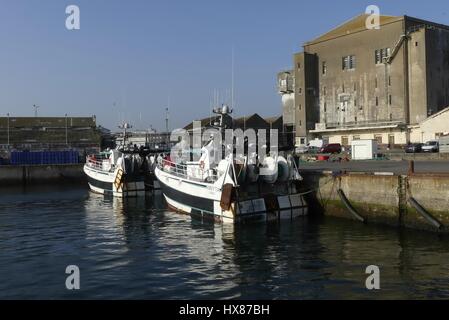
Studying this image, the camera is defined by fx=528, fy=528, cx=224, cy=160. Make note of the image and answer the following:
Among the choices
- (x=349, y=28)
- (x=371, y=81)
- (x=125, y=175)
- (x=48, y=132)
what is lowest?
(x=125, y=175)

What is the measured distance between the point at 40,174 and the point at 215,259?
4164 cm

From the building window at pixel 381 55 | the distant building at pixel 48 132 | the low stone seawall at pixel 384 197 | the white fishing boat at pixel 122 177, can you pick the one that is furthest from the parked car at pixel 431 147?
the distant building at pixel 48 132

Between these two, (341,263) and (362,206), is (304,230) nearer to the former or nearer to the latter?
(362,206)

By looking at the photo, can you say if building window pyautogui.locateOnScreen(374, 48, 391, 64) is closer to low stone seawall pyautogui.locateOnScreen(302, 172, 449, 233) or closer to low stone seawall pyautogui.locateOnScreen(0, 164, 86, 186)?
low stone seawall pyautogui.locateOnScreen(0, 164, 86, 186)

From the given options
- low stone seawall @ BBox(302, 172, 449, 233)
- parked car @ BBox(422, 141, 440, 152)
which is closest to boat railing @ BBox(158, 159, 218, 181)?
low stone seawall @ BBox(302, 172, 449, 233)

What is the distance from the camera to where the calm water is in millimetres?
12953

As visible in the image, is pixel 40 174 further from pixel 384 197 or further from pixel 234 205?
pixel 384 197

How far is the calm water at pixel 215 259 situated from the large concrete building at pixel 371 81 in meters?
56.2

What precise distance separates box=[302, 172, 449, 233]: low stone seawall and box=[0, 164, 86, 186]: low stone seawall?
34209mm

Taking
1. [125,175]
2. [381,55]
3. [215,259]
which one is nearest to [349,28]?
[381,55]

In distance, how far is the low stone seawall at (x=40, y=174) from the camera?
52.5 metres

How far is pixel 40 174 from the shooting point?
53.8 meters
